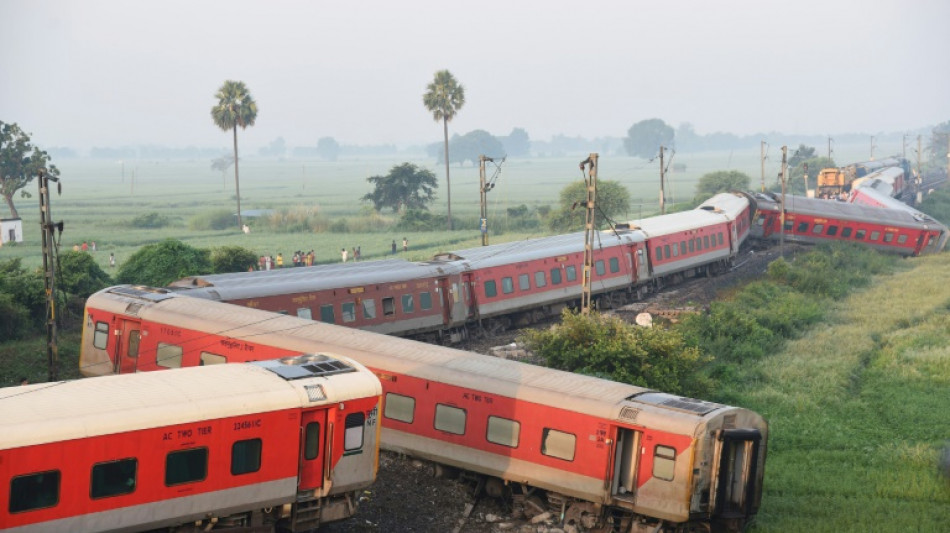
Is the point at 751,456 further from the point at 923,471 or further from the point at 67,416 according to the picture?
the point at 67,416

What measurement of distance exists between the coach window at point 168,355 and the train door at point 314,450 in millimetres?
9930

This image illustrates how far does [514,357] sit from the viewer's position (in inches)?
1353

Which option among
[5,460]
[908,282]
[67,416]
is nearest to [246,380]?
[67,416]

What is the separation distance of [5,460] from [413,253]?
61.9 metres

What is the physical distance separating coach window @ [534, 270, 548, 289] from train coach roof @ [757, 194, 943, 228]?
31.5m

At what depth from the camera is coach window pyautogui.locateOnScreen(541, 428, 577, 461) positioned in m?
19.2

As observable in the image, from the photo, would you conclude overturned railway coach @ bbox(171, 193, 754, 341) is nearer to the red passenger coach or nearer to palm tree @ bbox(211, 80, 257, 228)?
the red passenger coach

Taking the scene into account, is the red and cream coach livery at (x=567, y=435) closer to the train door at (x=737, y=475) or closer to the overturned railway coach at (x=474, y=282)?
the train door at (x=737, y=475)

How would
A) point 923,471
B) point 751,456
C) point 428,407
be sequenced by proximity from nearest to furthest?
1. point 751,456
2. point 428,407
3. point 923,471

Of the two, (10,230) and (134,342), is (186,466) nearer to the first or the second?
(134,342)

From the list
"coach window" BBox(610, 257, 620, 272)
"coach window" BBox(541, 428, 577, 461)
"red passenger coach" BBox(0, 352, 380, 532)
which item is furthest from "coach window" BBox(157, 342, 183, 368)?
"coach window" BBox(610, 257, 620, 272)

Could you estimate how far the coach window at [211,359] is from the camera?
82.8ft

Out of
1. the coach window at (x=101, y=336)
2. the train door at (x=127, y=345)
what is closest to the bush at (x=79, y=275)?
the coach window at (x=101, y=336)

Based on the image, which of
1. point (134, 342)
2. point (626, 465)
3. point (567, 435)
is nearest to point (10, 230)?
point (134, 342)
